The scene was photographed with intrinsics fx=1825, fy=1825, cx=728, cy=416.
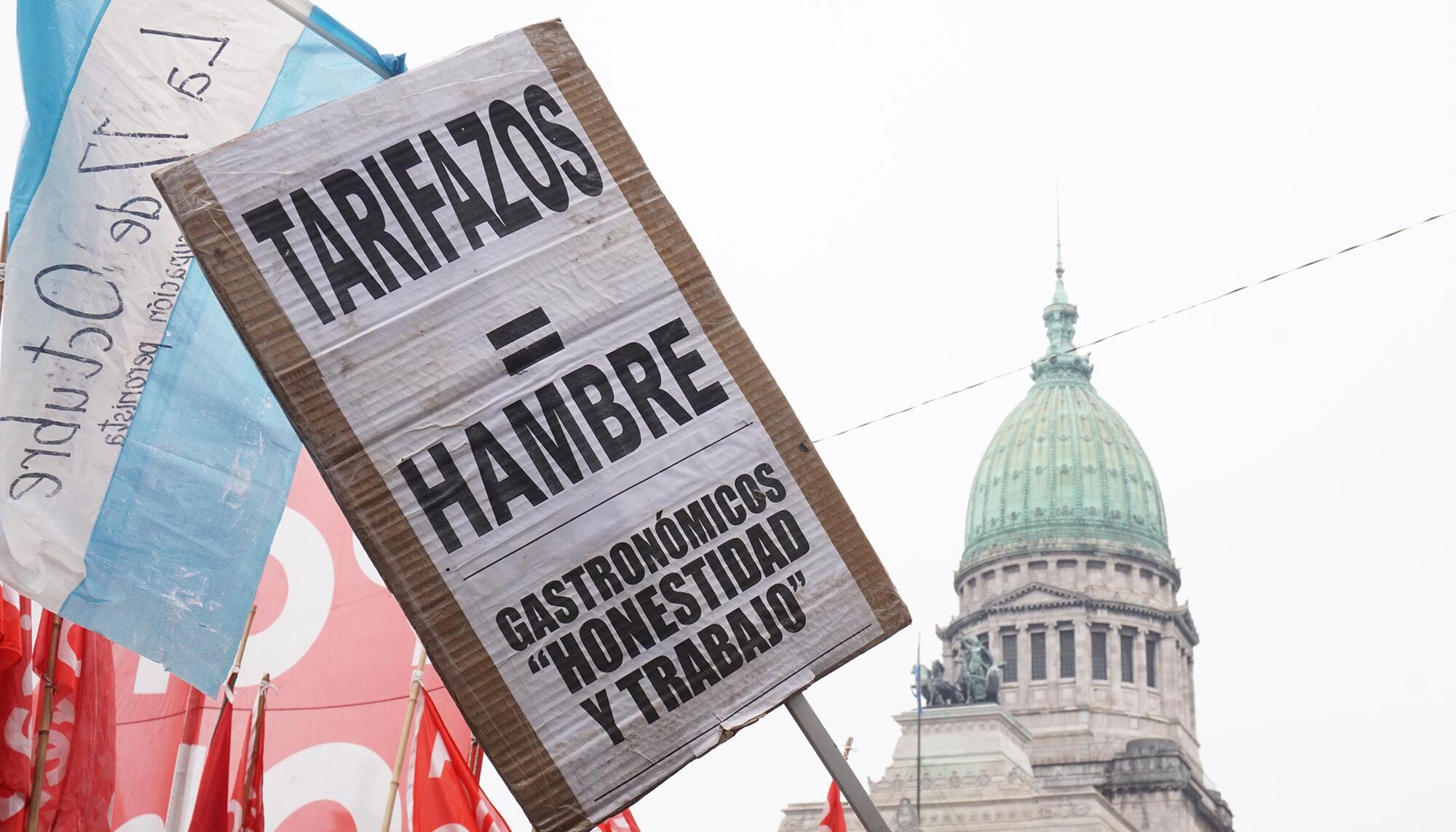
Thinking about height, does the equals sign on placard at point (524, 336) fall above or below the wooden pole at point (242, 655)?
below

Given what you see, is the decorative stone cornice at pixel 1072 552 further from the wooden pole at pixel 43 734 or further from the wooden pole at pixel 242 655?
the wooden pole at pixel 43 734

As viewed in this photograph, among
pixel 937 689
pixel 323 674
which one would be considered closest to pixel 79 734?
pixel 323 674

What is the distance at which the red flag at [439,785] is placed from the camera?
40.8ft

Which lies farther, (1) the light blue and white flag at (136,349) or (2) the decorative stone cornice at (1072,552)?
(2) the decorative stone cornice at (1072,552)

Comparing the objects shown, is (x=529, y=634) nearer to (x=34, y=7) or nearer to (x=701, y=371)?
(x=701, y=371)

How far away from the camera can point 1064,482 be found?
89.9 m

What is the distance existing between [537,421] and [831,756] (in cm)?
115

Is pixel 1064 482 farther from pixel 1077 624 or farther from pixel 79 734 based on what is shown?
pixel 79 734

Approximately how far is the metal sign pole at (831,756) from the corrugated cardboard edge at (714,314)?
0.11 m

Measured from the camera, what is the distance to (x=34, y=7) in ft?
28.6

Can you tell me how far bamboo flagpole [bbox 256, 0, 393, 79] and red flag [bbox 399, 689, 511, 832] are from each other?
6157 millimetres

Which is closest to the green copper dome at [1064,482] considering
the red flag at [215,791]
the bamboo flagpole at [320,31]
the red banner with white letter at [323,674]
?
the red banner with white letter at [323,674]

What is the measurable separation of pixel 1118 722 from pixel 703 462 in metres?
82.7

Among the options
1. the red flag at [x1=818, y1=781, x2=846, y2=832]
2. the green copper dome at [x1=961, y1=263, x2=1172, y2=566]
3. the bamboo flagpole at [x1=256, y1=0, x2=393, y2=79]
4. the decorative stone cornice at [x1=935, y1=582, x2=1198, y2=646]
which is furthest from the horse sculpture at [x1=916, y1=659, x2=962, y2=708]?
the bamboo flagpole at [x1=256, y1=0, x2=393, y2=79]
